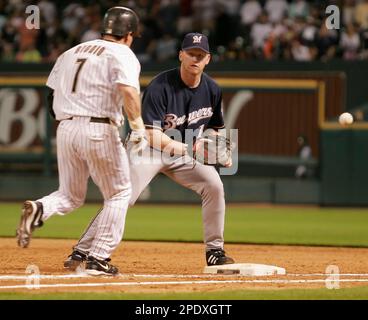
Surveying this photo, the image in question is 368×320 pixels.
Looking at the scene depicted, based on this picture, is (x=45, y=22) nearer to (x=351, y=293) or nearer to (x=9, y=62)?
(x=9, y=62)

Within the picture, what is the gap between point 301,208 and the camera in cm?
1733

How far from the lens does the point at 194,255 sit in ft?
33.0

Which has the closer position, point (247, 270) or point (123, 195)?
point (123, 195)

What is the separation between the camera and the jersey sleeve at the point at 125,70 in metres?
7.23

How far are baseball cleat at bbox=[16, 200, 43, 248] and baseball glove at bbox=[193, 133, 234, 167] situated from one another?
5.42 ft

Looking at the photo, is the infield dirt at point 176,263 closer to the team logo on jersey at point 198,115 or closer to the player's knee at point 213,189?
the player's knee at point 213,189

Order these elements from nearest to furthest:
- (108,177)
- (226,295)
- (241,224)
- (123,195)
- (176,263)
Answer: (226,295) → (108,177) → (123,195) → (176,263) → (241,224)

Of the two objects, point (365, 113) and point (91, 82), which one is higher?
point (365, 113)

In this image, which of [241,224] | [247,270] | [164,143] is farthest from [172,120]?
[241,224]

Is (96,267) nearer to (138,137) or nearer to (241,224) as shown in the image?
(138,137)

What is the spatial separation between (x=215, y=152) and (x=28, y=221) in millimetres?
2016

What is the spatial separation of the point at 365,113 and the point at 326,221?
11.1ft
